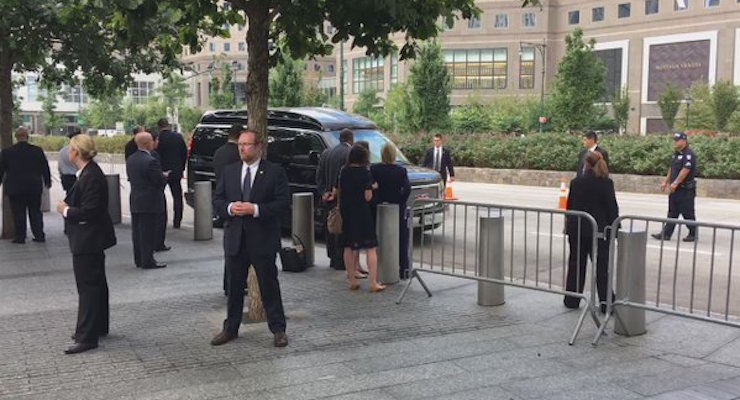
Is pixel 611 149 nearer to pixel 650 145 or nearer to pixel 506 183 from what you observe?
pixel 650 145

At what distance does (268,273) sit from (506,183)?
68.9 ft

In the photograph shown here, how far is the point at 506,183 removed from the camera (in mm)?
25906

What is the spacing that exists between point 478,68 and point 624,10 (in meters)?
19.4

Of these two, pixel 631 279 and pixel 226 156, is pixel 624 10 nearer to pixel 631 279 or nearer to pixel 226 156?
pixel 226 156

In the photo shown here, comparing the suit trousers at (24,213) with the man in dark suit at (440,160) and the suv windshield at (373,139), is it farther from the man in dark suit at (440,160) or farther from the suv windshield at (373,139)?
the man in dark suit at (440,160)

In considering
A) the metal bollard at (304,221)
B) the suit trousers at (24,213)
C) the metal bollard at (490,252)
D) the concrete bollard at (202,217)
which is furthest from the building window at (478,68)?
the metal bollard at (490,252)

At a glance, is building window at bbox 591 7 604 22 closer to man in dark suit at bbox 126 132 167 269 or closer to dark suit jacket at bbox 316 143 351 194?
dark suit jacket at bbox 316 143 351 194

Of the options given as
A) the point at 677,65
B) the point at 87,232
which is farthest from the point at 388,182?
the point at 677,65

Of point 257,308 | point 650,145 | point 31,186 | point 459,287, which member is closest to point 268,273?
point 257,308

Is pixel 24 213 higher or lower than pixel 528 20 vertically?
lower

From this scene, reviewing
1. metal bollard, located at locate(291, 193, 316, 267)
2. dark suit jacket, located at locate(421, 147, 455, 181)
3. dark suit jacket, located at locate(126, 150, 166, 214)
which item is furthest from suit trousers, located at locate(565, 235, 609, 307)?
dark suit jacket, located at locate(421, 147, 455, 181)

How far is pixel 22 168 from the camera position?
11.0 m

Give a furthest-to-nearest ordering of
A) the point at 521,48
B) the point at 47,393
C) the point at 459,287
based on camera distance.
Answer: the point at 521,48 < the point at 459,287 < the point at 47,393

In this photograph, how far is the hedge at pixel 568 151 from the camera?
2025 centimetres
